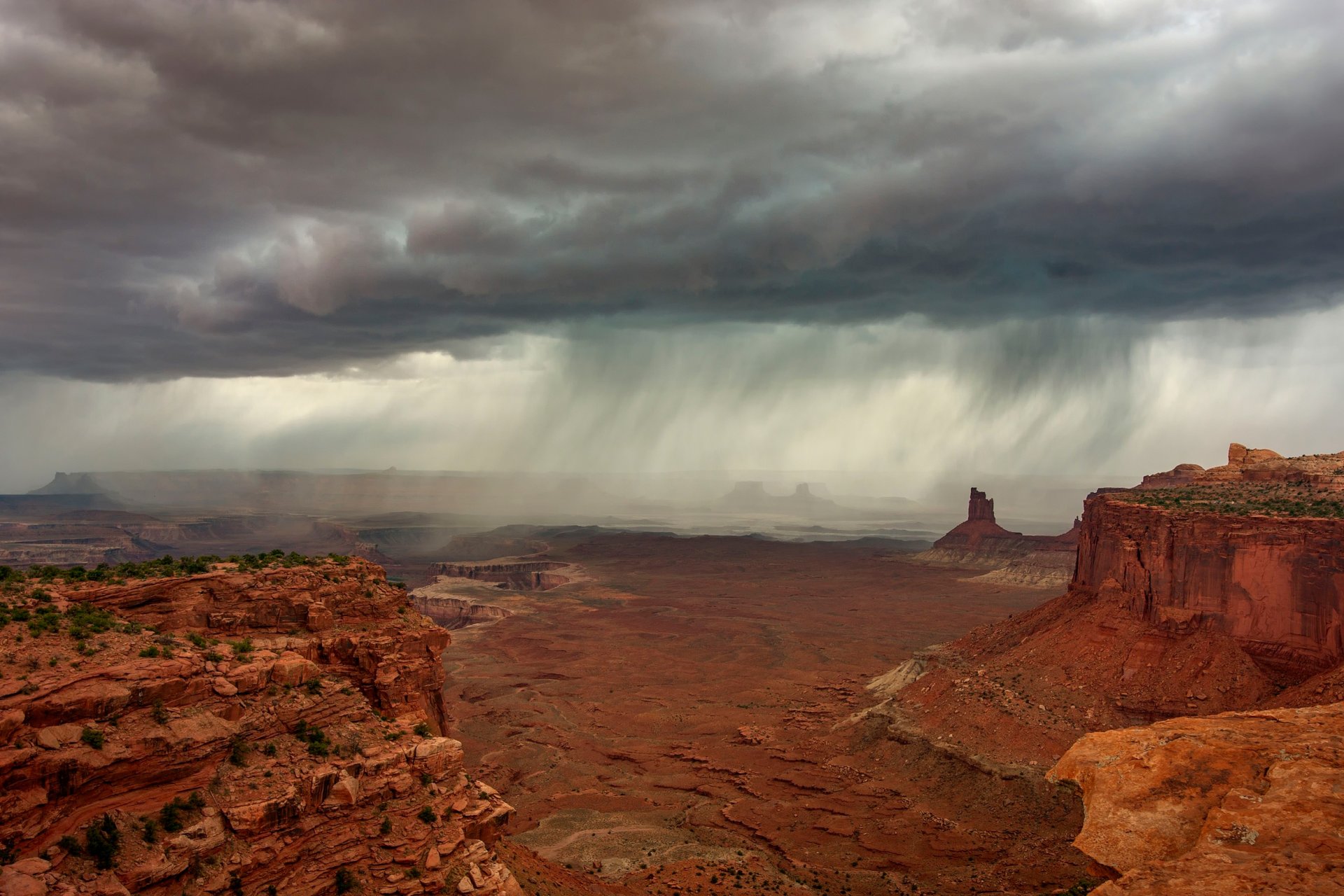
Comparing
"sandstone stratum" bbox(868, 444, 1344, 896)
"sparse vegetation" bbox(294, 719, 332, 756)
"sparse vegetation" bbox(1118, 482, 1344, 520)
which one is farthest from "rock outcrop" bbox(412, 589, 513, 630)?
"sparse vegetation" bbox(294, 719, 332, 756)

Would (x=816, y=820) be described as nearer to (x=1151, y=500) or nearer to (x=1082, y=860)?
(x=1082, y=860)

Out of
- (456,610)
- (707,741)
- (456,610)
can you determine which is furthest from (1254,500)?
(456,610)

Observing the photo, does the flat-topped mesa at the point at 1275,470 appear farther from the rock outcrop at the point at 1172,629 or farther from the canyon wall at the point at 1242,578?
the canyon wall at the point at 1242,578

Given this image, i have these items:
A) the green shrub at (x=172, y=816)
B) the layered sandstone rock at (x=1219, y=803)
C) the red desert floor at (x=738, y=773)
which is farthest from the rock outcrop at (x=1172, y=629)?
the green shrub at (x=172, y=816)

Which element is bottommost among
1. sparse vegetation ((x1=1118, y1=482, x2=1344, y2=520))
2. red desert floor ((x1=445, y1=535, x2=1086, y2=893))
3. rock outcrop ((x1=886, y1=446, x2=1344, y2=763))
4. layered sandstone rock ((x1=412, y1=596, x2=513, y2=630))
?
layered sandstone rock ((x1=412, y1=596, x2=513, y2=630))

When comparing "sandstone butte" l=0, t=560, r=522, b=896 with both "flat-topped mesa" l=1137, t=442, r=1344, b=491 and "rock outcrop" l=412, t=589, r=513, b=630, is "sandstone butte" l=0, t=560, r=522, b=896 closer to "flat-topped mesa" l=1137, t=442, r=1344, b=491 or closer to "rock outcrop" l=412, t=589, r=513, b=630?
"flat-topped mesa" l=1137, t=442, r=1344, b=491

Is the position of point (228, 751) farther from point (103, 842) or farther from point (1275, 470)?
point (1275, 470)
